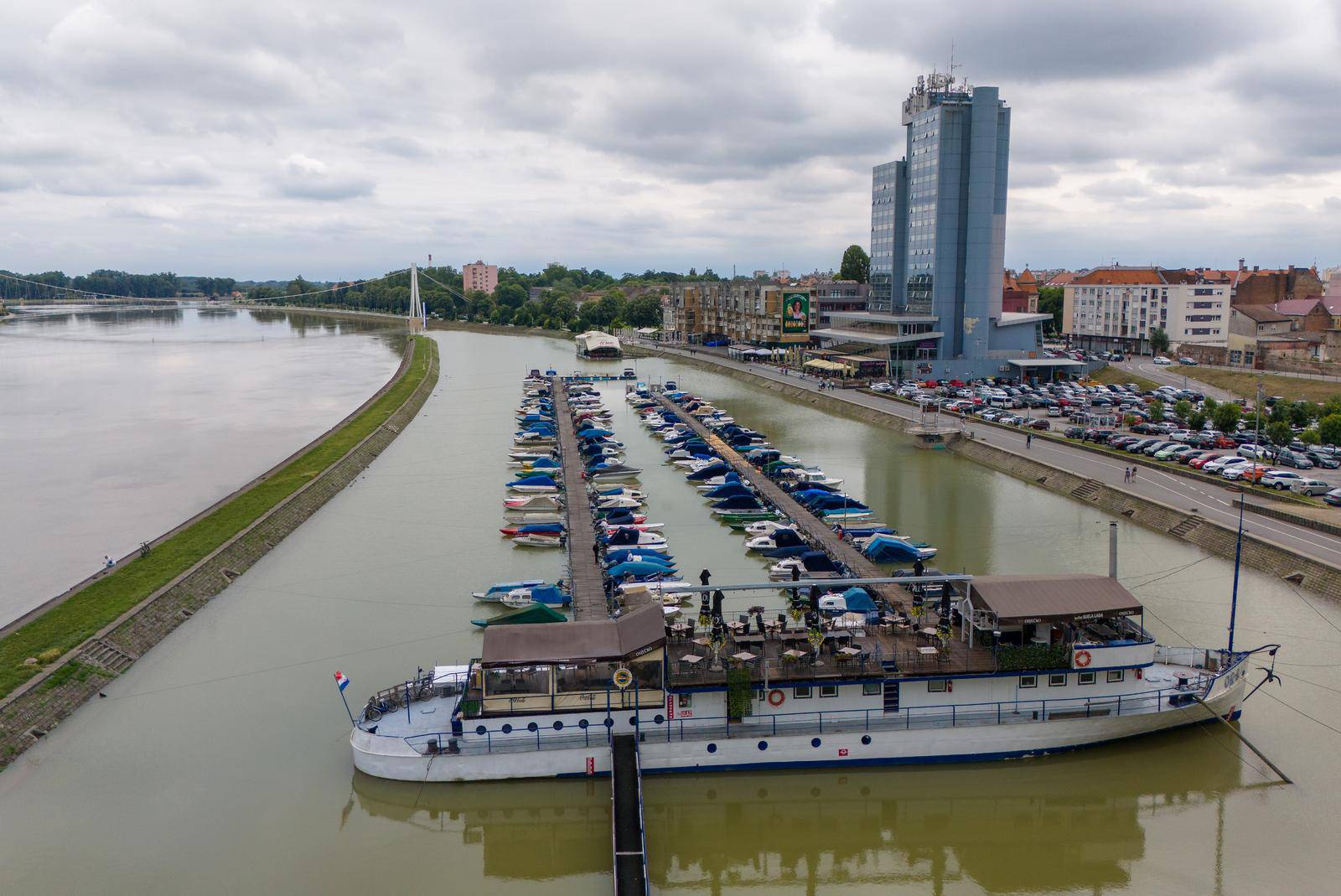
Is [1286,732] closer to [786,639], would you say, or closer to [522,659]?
[786,639]

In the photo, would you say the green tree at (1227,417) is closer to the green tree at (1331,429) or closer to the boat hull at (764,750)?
the green tree at (1331,429)

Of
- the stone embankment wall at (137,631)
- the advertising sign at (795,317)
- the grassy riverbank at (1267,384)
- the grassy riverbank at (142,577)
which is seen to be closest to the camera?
the stone embankment wall at (137,631)

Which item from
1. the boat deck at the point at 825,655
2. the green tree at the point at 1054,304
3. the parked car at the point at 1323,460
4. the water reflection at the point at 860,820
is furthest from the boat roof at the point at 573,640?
the green tree at the point at 1054,304

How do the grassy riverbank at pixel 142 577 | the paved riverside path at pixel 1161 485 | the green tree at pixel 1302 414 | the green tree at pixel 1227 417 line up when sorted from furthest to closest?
the green tree at pixel 1302 414 → the green tree at pixel 1227 417 → the paved riverside path at pixel 1161 485 → the grassy riverbank at pixel 142 577

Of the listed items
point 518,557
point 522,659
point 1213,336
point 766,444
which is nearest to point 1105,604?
point 522,659

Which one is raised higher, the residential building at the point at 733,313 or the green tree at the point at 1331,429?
the residential building at the point at 733,313
